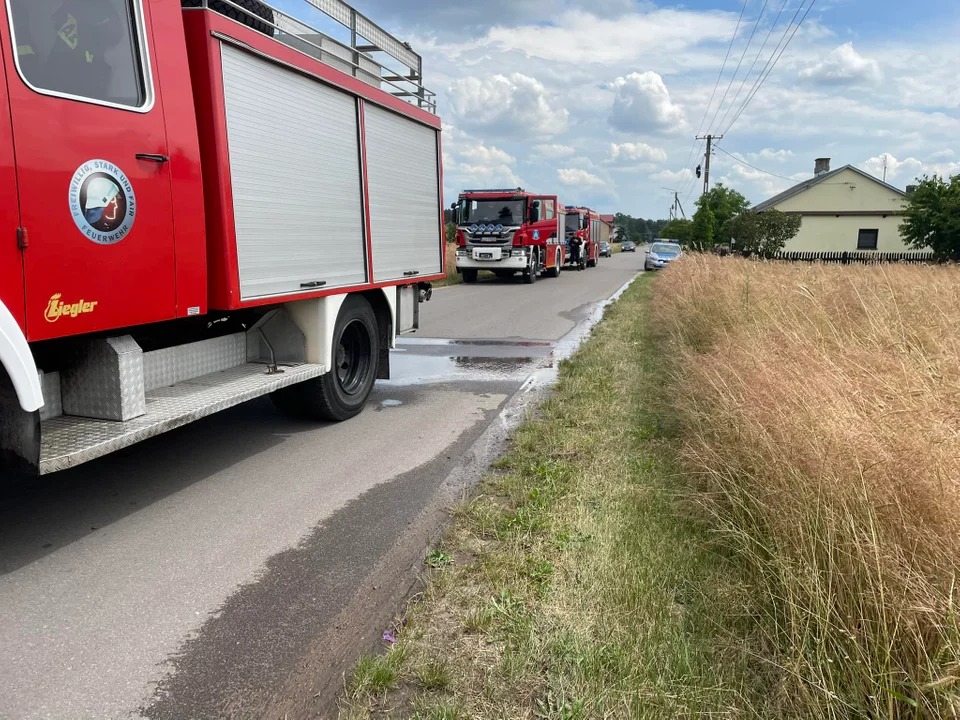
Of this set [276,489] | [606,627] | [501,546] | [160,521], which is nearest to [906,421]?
[606,627]

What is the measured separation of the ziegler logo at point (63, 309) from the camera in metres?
3.35

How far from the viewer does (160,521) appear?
412 cm

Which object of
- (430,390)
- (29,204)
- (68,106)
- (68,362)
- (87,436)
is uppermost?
(68,106)

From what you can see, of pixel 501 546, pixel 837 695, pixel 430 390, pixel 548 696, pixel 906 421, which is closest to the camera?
pixel 837 695

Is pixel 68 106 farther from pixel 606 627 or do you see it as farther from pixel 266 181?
pixel 606 627

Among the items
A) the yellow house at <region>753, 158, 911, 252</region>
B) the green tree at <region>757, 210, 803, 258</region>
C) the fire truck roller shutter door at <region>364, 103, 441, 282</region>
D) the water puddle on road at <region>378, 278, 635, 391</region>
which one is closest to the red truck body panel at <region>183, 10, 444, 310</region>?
the fire truck roller shutter door at <region>364, 103, 441, 282</region>

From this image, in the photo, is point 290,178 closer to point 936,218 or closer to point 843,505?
point 843,505

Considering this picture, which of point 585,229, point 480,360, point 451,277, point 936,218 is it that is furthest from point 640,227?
point 480,360

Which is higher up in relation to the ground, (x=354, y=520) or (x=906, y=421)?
(x=906, y=421)

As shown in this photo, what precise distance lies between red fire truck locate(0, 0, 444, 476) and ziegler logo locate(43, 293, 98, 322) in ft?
0.04

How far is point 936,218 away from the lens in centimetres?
2939

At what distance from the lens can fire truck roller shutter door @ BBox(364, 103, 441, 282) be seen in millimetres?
6480

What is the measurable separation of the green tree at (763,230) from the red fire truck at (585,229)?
784 cm

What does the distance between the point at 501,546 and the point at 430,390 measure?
4.37 metres
